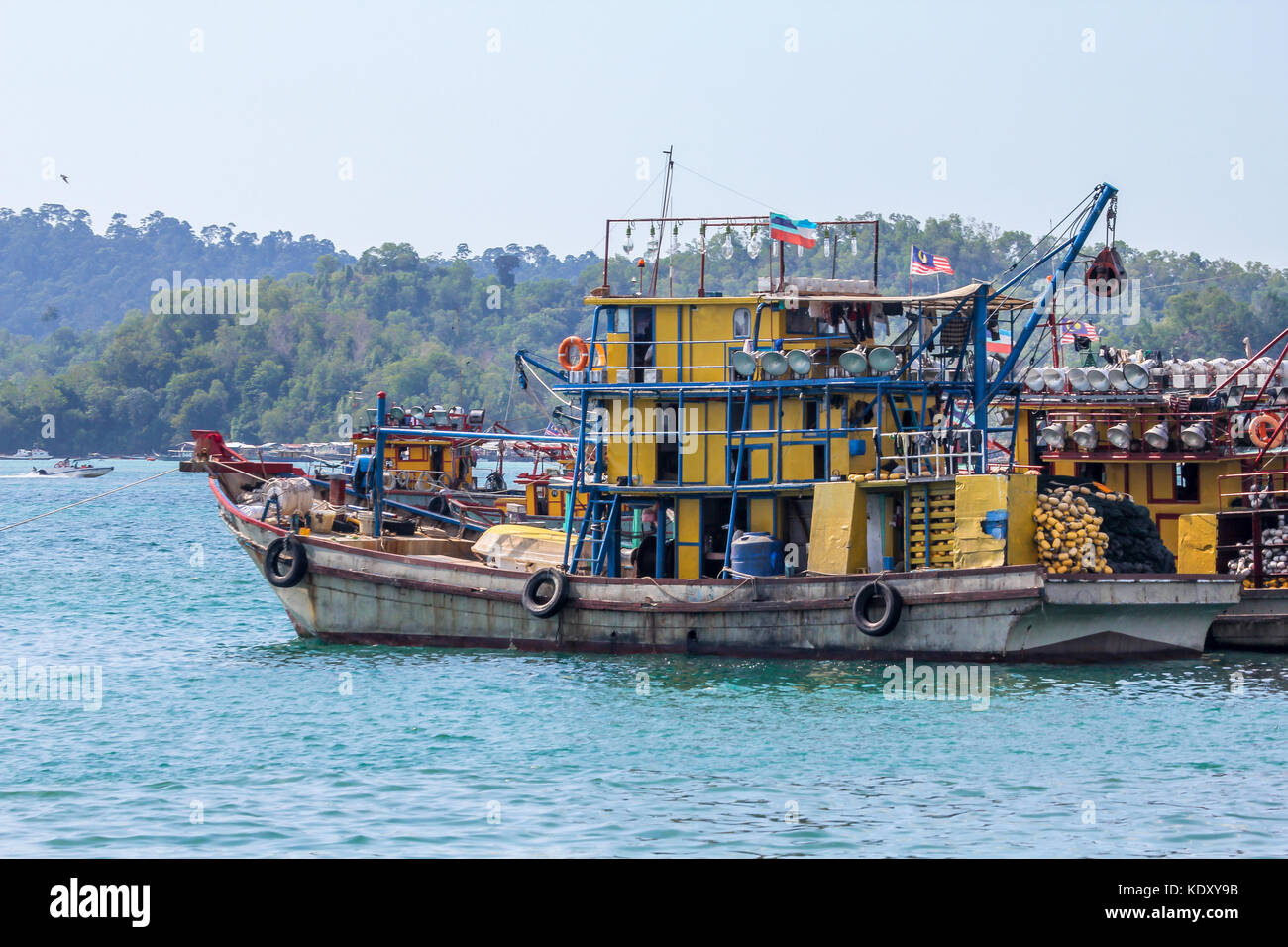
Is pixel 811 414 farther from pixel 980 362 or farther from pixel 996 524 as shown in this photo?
pixel 996 524

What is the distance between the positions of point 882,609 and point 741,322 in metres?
5.91

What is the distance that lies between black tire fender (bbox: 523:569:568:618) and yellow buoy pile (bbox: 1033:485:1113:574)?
25.8ft

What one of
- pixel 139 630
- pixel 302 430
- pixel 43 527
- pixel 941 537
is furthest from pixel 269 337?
pixel 941 537

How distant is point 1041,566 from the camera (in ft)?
75.7

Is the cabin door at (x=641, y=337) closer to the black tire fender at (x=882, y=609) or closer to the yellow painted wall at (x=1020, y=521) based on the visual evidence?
the black tire fender at (x=882, y=609)

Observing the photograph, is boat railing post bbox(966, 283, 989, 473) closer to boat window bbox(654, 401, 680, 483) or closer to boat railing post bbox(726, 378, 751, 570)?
boat railing post bbox(726, 378, 751, 570)

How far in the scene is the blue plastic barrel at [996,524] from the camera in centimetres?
2362

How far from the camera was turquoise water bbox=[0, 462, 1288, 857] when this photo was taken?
626 inches

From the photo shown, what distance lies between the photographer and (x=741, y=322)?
27.0m

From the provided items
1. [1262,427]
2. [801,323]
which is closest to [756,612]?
[801,323]

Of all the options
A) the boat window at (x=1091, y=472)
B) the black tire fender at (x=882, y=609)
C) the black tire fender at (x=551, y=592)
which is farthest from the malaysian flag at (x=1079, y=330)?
the black tire fender at (x=551, y=592)

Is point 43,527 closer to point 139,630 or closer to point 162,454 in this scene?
point 139,630

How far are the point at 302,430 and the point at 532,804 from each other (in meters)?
160

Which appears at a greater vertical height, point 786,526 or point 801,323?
point 801,323
